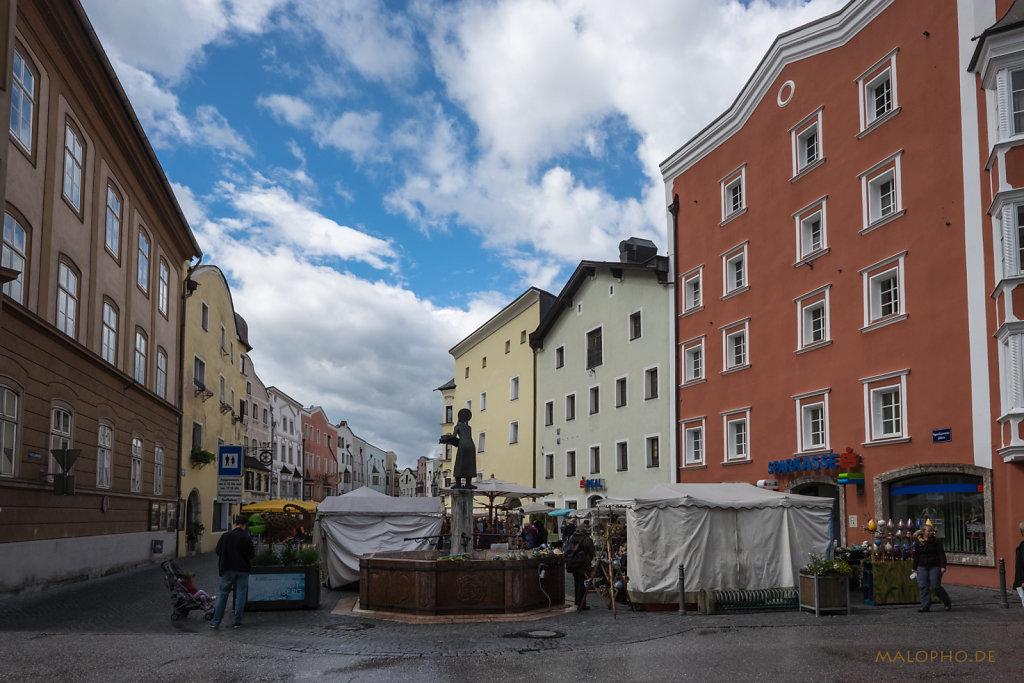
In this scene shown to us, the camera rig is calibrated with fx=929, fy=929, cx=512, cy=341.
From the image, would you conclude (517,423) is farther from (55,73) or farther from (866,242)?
(55,73)

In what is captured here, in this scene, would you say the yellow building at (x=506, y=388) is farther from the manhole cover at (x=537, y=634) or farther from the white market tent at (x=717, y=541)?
the manhole cover at (x=537, y=634)

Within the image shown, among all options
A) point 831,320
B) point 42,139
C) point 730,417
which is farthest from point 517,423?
point 42,139

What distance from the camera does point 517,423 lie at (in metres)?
52.1

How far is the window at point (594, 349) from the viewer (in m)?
41.9

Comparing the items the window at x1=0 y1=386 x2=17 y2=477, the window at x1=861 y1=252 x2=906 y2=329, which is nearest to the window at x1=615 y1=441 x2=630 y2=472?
the window at x1=861 y1=252 x2=906 y2=329

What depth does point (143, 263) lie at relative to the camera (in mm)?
30703

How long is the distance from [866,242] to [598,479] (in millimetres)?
18457

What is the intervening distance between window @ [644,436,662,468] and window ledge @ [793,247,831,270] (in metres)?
10.6

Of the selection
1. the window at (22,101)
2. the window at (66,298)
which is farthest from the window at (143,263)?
the window at (22,101)

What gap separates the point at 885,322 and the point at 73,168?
20748mm

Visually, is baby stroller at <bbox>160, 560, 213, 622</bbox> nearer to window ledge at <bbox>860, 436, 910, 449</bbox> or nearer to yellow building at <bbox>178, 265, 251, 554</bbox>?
window ledge at <bbox>860, 436, 910, 449</bbox>

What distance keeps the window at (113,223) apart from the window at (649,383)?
65.6 ft

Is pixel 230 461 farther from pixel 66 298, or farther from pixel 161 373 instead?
pixel 161 373

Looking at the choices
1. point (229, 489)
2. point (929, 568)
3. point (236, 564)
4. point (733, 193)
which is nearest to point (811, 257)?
point (733, 193)
